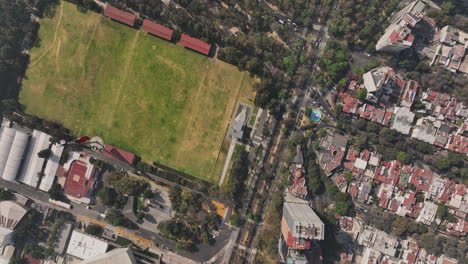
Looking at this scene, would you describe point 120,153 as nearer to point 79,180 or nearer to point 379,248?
point 79,180

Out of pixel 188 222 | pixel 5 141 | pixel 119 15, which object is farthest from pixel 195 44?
pixel 5 141

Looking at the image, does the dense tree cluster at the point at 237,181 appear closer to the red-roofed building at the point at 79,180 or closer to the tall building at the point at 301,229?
the tall building at the point at 301,229

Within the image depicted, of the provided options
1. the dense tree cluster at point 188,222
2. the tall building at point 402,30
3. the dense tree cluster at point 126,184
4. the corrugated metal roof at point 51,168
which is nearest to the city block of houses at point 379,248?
the dense tree cluster at point 188,222

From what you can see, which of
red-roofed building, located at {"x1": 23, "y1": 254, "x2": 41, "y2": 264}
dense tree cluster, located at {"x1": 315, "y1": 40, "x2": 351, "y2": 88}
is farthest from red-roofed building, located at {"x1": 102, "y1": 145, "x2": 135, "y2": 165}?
dense tree cluster, located at {"x1": 315, "y1": 40, "x2": 351, "y2": 88}

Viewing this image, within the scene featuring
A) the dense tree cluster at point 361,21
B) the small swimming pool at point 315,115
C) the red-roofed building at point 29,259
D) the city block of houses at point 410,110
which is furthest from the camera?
the small swimming pool at point 315,115

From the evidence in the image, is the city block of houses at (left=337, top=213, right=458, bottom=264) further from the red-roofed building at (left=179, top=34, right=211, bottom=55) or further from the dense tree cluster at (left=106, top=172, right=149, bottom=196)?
the red-roofed building at (left=179, top=34, right=211, bottom=55)

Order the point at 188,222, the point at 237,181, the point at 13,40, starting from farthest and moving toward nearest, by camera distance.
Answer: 1. the point at 188,222
2. the point at 237,181
3. the point at 13,40

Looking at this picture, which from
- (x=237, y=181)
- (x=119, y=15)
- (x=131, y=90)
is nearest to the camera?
(x=119, y=15)

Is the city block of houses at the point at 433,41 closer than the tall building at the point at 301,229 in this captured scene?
No
